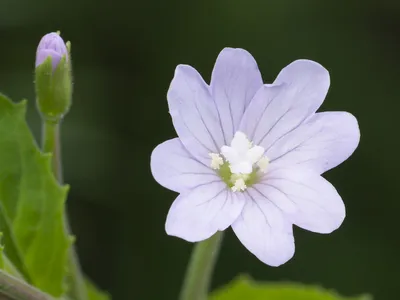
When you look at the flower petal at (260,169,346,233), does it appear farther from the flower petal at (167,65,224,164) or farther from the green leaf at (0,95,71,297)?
the green leaf at (0,95,71,297)

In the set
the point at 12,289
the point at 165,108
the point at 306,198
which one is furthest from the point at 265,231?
the point at 165,108

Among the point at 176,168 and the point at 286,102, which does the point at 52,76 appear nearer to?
the point at 176,168

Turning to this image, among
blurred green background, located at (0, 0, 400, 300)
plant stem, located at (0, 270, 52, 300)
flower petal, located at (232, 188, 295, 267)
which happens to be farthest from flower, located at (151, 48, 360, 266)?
blurred green background, located at (0, 0, 400, 300)

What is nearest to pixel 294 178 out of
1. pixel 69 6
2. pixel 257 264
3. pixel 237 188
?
pixel 237 188

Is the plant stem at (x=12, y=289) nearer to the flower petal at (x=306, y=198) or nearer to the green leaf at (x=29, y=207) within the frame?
the green leaf at (x=29, y=207)

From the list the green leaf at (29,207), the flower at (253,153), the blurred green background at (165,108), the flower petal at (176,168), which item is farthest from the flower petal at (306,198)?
the blurred green background at (165,108)

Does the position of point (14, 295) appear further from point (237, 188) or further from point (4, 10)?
point (4, 10)

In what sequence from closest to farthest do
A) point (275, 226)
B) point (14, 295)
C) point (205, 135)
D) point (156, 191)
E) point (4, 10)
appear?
point (14, 295) → point (275, 226) → point (205, 135) → point (4, 10) → point (156, 191)
